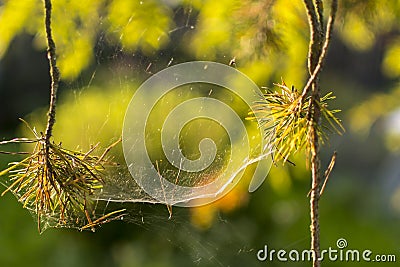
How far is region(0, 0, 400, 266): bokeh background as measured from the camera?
3.54 feet

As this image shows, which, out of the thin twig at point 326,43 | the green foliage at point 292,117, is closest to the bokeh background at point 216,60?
the green foliage at point 292,117

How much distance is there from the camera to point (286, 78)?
127 cm

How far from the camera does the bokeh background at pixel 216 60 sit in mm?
1080

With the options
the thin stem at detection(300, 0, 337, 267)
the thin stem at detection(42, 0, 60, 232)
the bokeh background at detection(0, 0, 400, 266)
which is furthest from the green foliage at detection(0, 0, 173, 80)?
the thin stem at detection(300, 0, 337, 267)

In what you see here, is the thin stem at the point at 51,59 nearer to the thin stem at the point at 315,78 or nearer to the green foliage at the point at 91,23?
the thin stem at the point at 315,78

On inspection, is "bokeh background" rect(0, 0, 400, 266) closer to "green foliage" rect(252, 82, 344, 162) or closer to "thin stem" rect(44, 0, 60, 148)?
"green foliage" rect(252, 82, 344, 162)

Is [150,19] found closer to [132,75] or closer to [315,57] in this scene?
[132,75]

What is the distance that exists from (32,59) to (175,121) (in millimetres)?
3998

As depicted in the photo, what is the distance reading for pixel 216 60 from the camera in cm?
104

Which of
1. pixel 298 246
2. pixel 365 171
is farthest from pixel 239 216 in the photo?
pixel 365 171

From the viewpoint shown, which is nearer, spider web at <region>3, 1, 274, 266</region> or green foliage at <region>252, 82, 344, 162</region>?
green foliage at <region>252, 82, 344, 162</region>

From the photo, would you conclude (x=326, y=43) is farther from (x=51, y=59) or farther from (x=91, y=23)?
(x=91, y=23)

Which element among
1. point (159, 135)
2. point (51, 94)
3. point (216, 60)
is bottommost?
point (51, 94)

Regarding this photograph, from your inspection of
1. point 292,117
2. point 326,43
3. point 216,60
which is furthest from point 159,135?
point 326,43
